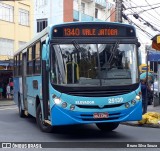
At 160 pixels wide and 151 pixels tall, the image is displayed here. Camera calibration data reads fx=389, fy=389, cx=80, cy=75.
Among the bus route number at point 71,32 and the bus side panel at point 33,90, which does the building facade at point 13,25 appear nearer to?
the bus side panel at point 33,90

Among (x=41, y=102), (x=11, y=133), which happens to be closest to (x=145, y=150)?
(x=41, y=102)

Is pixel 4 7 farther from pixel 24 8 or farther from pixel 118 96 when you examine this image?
pixel 118 96

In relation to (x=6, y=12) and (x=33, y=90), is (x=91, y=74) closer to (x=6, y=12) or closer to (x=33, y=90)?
(x=33, y=90)

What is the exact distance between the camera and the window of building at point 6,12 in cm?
3719

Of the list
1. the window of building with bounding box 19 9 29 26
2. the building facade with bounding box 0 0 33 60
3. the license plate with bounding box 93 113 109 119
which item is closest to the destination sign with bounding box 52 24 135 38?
the license plate with bounding box 93 113 109 119

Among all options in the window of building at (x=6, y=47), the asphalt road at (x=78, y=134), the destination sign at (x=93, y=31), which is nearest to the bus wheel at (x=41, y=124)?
the asphalt road at (x=78, y=134)

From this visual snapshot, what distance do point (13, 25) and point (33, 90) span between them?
2647cm

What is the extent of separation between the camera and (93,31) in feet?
36.2

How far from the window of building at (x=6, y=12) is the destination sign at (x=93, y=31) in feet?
89.8

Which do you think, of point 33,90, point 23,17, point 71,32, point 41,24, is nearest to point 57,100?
point 71,32

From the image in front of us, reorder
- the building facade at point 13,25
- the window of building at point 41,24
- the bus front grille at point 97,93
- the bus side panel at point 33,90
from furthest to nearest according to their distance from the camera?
the window of building at point 41,24
the building facade at point 13,25
the bus side panel at point 33,90
the bus front grille at point 97,93

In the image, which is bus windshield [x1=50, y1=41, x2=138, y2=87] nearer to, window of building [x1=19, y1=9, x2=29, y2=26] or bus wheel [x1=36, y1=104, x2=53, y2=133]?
bus wheel [x1=36, y1=104, x2=53, y2=133]

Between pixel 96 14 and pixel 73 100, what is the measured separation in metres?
49.3

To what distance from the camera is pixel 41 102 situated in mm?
12125
